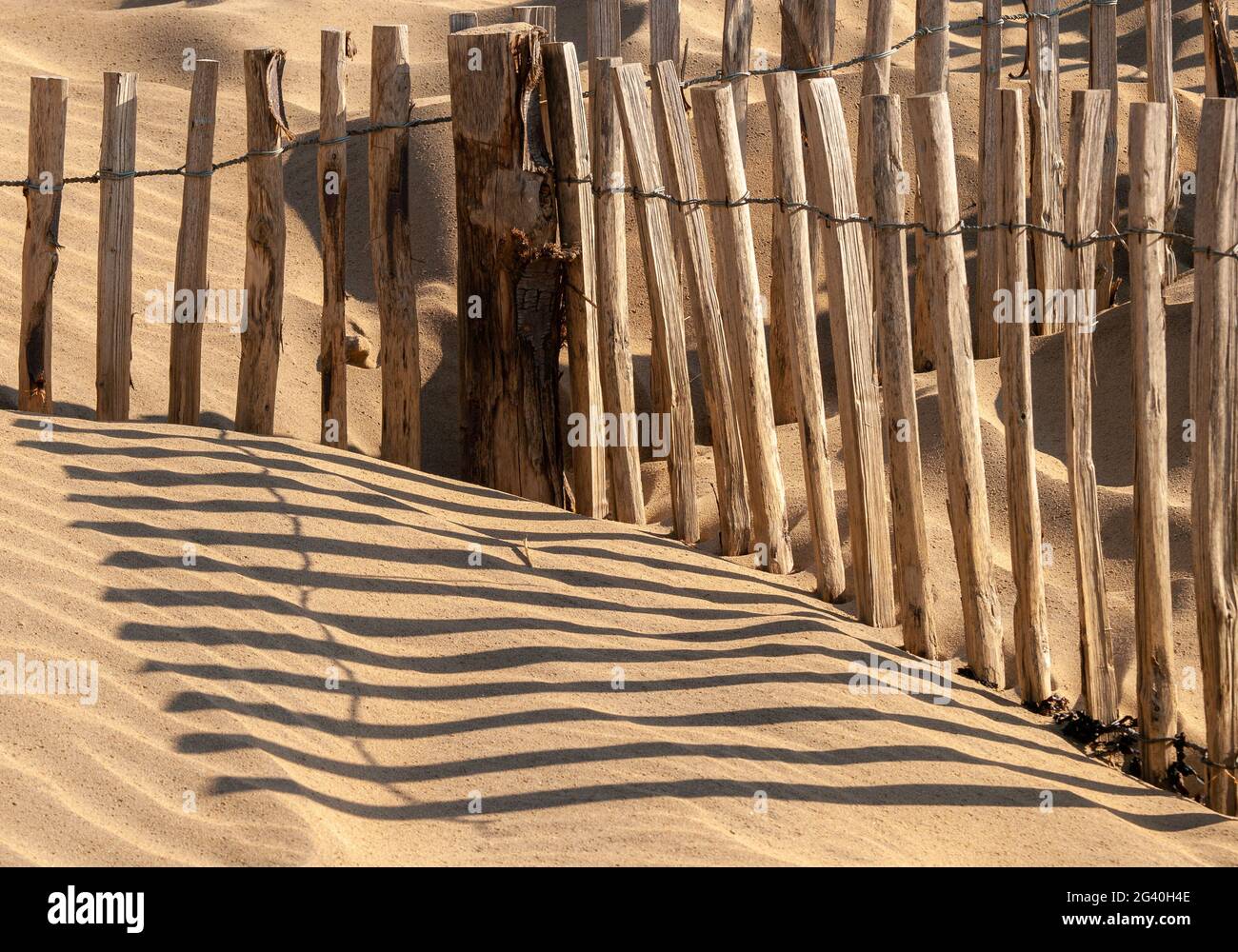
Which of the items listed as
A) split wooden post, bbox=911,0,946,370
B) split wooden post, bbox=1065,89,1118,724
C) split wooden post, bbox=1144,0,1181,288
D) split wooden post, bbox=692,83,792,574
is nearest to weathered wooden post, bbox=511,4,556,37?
split wooden post, bbox=692,83,792,574

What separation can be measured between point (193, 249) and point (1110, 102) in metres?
4.15

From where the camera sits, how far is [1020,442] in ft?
12.4

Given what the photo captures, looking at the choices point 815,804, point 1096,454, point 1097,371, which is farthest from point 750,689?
point 1097,371

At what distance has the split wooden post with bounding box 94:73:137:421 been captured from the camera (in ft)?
14.8

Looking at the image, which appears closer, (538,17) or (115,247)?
(115,247)

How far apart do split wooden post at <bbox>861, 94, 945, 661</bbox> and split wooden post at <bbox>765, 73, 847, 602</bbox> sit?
248mm

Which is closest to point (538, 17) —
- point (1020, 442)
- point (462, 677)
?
point (1020, 442)

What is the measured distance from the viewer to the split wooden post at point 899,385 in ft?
12.6

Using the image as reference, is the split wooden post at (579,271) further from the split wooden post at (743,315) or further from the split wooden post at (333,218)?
the split wooden post at (333,218)

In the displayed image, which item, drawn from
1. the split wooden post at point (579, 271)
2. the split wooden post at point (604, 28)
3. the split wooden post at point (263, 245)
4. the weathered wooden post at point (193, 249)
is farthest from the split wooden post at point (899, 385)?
the weathered wooden post at point (193, 249)

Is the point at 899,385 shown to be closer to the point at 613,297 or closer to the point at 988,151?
the point at 613,297

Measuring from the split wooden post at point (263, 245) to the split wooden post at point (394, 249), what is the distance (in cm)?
34
